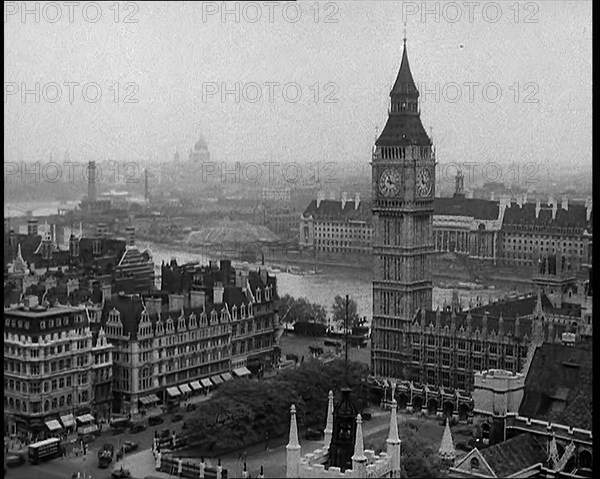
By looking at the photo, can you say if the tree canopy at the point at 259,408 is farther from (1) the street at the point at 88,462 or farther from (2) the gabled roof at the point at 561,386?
(2) the gabled roof at the point at 561,386

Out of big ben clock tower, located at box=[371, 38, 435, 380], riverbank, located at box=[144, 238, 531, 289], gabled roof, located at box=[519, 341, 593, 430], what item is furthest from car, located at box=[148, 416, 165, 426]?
gabled roof, located at box=[519, 341, 593, 430]

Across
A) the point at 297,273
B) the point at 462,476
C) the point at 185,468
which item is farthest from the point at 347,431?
the point at 297,273

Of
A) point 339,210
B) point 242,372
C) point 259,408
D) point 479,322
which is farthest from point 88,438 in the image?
point 479,322

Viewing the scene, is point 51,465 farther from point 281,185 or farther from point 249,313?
point 249,313

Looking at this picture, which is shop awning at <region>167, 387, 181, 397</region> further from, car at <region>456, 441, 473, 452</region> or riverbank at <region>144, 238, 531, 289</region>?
car at <region>456, 441, 473, 452</region>

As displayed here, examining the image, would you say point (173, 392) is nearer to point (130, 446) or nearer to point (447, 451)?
A: point (130, 446)
